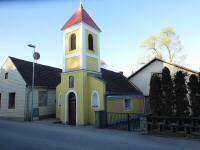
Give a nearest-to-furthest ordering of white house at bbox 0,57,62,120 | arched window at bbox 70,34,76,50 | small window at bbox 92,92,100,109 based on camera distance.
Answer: small window at bbox 92,92,100,109 → arched window at bbox 70,34,76,50 → white house at bbox 0,57,62,120

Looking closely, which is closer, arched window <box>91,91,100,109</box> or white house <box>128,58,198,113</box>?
arched window <box>91,91,100,109</box>

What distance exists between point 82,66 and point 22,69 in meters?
7.93

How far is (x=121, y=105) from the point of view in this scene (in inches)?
812

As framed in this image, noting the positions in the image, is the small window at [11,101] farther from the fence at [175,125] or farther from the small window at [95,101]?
the fence at [175,125]

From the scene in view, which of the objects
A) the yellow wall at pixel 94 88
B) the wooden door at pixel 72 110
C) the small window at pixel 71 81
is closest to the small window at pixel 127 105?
the yellow wall at pixel 94 88

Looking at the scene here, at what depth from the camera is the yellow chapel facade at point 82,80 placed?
1789cm

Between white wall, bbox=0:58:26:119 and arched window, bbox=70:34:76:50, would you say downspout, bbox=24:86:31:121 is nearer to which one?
white wall, bbox=0:58:26:119

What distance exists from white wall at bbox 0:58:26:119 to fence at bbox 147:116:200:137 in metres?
13.2

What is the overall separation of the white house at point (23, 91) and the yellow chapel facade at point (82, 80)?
2.61 m

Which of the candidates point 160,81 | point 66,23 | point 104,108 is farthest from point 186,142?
point 66,23

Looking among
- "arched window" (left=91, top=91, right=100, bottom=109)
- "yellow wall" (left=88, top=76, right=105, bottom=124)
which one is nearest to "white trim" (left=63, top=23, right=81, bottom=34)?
"yellow wall" (left=88, top=76, right=105, bottom=124)

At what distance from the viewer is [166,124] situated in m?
12.3

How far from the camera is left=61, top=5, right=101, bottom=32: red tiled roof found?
19.2 metres

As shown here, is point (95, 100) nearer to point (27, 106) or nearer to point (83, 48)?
point (83, 48)
